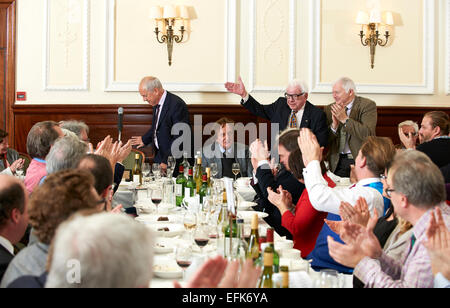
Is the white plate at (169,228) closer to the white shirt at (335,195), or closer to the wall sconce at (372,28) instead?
the white shirt at (335,195)

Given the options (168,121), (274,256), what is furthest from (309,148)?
(168,121)

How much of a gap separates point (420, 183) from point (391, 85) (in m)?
5.52

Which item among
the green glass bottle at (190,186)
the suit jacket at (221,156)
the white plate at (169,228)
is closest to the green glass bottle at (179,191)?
the green glass bottle at (190,186)

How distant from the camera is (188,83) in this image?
730cm

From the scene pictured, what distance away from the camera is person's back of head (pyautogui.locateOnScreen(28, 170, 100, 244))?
1.95m

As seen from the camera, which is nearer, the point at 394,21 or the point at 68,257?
the point at 68,257

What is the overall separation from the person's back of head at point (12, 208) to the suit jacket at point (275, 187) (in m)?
1.95

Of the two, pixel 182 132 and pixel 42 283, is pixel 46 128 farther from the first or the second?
pixel 182 132

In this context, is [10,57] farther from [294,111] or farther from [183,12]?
[294,111]

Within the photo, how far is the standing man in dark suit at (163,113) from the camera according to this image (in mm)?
6668

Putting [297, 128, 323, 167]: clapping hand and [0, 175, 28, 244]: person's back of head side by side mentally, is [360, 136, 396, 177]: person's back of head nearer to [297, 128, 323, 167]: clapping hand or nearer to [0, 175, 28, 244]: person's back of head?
[297, 128, 323, 167]: clapping hand

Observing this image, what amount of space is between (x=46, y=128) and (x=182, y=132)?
2.99 m
